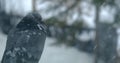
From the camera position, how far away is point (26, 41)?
81 cm

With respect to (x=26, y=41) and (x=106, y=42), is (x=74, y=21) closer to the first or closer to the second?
(x=106, y=42)

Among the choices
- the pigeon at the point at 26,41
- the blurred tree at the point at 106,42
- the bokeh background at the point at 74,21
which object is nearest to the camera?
the pigeon at the point at 26,41

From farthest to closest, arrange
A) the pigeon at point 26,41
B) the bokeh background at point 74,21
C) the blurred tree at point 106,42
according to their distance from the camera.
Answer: the bokeh background at point 74,21, the blurred tree at point 106,42, the pigeon at point 26,41

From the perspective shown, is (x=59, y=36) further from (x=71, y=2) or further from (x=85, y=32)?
(x=85, y=32)

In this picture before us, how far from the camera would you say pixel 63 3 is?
3.18m

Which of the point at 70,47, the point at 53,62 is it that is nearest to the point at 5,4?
the point at 53,62

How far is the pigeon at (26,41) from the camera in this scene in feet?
2.62

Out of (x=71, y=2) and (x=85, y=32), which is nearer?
(x=71, y=2)

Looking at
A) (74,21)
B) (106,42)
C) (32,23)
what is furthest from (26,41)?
(74,21)

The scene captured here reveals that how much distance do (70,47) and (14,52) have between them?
2.28 m

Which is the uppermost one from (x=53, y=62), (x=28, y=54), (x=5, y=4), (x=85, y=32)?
(x=28, y=54)

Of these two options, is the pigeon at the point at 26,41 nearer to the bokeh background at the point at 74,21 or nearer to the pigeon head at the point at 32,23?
the pigeon head at the point at 32,23

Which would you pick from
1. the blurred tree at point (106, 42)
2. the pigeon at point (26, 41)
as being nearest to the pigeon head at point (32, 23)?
the pigeon at point (26, 41)

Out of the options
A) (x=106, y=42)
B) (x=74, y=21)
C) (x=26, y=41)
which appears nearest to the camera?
(x=26, y=41)
